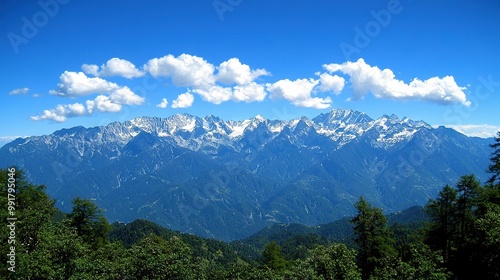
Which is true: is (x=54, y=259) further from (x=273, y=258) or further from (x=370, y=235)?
(x=273, y=258)

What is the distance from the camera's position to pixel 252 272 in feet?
110

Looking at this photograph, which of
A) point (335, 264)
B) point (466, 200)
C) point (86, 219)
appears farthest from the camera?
point (86, 219)

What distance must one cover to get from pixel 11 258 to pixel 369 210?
46.0 metres

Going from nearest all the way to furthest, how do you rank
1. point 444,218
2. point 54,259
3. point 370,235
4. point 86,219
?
point 54,259 → point 370,235 → point 444,218 → point 86,219

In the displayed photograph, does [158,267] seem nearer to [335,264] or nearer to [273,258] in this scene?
[335,264]

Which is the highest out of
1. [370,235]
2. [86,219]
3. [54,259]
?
[86,219]

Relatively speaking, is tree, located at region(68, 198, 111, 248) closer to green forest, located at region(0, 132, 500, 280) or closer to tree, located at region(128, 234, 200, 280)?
green forest, located at region(0, 132, 500, 280)

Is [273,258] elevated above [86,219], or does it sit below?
below

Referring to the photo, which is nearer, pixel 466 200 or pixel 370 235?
pixel 370 235

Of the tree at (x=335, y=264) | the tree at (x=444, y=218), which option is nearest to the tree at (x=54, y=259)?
the tree at (x=335, y=264)

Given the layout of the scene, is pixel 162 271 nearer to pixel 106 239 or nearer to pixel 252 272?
pixel 252 272

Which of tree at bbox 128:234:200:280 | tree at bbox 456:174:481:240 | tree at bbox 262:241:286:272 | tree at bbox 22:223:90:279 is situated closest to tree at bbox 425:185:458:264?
tree at bbox 456:174:481:240

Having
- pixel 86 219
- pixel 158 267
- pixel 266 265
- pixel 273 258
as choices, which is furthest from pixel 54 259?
pixel 273 258

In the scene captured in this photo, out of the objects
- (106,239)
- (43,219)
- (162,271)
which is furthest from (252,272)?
(106,239)
